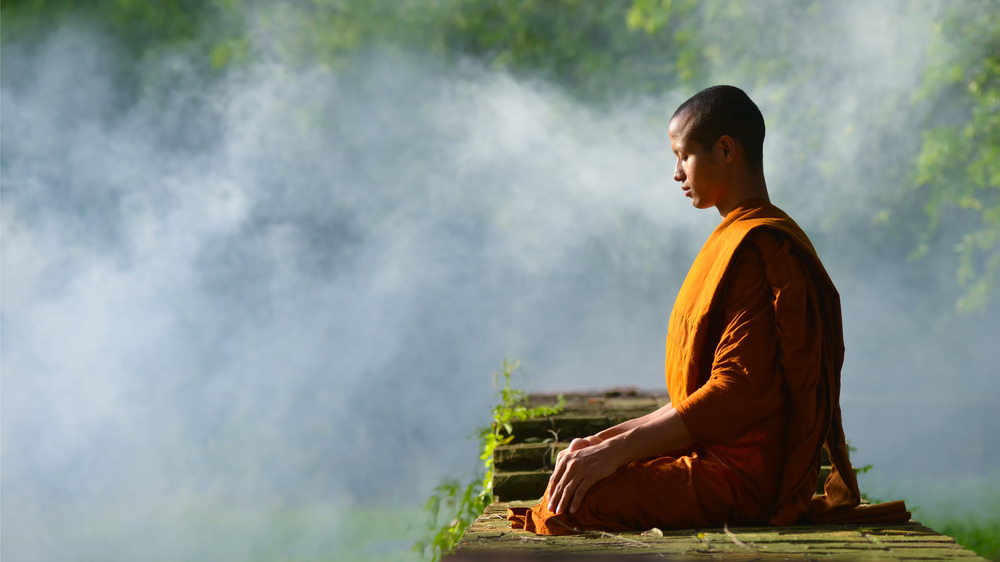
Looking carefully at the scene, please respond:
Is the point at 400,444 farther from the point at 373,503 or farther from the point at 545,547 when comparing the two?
the point at 545,547

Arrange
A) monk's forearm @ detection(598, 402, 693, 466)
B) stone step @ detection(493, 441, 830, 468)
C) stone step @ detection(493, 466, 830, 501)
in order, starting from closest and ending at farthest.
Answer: monk's forearm @ detection(598, 402, 693, 466), stone step @ detection(493, 466, 830, 501), stone step @ detection(493, 441, 830, 468)

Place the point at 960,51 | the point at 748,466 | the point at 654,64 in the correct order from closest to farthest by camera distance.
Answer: the point at 748,466 → the point at 960,51 → the point at 654,64

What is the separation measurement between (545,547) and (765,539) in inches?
17.2

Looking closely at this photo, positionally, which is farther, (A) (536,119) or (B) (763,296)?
(A) (536,119)

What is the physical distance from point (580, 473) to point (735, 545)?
0.33m

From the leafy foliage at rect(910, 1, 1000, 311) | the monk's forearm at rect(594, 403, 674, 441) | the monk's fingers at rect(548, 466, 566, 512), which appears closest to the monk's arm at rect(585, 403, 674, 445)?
the monk's forearm at rect(594, 403, 674, 441)

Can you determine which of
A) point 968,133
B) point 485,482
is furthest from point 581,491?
point 968,133

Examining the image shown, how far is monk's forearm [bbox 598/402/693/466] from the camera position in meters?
1.79

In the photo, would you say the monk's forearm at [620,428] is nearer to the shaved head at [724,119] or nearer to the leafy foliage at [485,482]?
the shaved head at [724,119]

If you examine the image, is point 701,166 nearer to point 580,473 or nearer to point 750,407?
point 750,407

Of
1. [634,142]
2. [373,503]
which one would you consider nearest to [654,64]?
[634,142]

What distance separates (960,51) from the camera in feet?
24.9

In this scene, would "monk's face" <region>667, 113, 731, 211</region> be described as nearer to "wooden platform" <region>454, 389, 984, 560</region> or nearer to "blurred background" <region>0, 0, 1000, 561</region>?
"wooden platform" <region>454, 389, 984, 560</region>

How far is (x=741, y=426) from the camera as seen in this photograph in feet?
5.96
